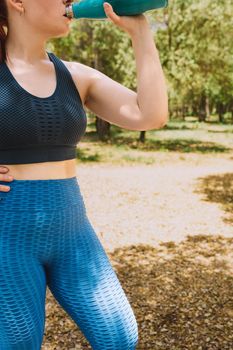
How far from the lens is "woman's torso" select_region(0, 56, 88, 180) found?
5.06ft

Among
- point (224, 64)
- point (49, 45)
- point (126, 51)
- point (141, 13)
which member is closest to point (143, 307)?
point (141, 13)

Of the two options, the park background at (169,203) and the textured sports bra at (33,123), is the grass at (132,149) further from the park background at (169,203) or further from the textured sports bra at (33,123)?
the textured sports bra at (33,123)

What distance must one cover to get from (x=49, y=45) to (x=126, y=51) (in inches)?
261

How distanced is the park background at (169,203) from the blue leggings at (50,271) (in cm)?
251

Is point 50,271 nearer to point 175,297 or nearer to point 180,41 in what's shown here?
point 175,297

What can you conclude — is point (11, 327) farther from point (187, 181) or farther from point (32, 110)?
point (187, 181)

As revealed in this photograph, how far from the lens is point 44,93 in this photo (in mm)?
1564

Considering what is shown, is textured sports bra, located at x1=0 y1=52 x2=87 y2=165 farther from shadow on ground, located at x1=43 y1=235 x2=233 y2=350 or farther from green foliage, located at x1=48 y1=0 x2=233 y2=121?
green foliage, located at x1=48 y1=0 x2=233 y2=121

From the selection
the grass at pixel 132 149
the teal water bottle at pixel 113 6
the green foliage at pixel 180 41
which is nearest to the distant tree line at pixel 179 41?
the green foliage at pixel 180 41

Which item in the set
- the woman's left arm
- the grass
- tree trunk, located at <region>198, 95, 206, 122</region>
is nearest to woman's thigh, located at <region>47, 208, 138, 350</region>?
the woman's left arm

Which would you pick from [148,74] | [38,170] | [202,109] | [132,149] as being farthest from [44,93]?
[202,109]

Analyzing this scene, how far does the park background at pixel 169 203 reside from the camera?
4328 millimetres

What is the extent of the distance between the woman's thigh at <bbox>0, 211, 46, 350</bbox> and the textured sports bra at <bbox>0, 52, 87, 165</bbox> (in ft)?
0.71

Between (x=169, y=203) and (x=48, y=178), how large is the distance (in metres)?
7.77
